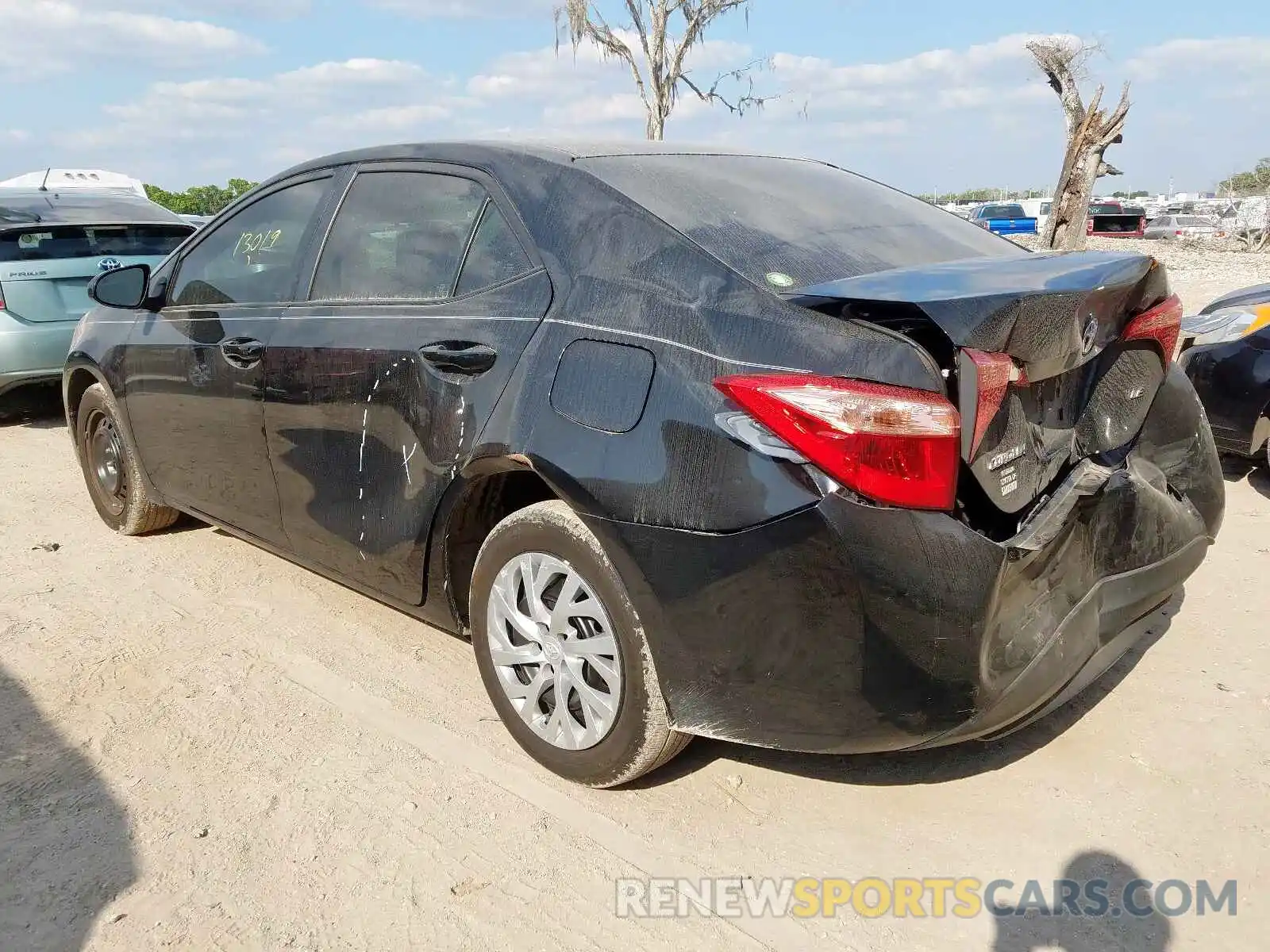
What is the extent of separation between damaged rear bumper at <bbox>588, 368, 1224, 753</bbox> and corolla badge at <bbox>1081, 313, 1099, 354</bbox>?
32cm

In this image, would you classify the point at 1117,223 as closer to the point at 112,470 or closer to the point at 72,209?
the point at 72,209

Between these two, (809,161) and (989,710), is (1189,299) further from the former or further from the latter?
(989,710)

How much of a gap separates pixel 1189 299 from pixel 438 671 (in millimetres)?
10607

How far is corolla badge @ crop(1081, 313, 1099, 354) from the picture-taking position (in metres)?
2.43

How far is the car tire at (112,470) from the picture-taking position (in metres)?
4.69

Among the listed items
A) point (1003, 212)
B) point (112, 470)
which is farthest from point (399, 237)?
point (1003, 212)

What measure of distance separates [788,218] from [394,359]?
120 cm

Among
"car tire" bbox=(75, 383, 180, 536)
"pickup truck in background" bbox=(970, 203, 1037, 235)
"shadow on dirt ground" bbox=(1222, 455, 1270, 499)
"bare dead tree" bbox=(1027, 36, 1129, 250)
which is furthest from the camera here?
"pickup truck in background" bbox=(970, 203, 1037, 235)

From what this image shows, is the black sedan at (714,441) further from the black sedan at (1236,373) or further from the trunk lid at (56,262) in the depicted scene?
the trunk lid at (56,262)

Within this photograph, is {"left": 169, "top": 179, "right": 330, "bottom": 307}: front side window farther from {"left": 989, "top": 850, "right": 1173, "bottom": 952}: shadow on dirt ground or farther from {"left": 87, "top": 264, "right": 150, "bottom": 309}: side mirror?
{"left": 989, "top": 850, "right": 1173, "bottom": 952}: shadow on dirt ground

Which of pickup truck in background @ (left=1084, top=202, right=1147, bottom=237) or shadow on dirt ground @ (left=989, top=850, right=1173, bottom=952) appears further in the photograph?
pickup truck in background @ (left=1084, top=202, right=1147, bottom=237)

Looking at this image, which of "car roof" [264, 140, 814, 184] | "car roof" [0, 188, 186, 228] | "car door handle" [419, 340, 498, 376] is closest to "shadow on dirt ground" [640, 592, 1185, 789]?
"car door handle" [419, 340, 498, 376]

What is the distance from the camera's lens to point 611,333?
8.25ft

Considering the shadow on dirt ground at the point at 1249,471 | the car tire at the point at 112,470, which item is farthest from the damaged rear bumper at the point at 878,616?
the shadow on dirt ground at the point at 1249,471
